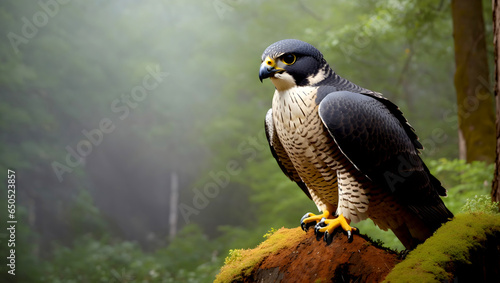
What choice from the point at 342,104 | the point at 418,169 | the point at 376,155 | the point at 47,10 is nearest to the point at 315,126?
the point at 342,104

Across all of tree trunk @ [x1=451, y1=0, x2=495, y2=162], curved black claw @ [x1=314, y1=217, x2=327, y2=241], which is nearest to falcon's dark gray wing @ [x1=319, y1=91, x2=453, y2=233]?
curved black claw @ [x1=314, y1=217, x2=327, y2=241]

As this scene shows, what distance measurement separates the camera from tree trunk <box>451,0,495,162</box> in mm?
4891

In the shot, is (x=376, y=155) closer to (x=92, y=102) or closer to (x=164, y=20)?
(x=92, y=102)

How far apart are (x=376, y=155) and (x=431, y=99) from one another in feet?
37.6

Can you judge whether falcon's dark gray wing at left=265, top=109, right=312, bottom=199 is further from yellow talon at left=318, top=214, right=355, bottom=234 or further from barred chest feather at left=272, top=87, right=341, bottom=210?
yellow talon at left=318, top=214, right=355, bottom=234

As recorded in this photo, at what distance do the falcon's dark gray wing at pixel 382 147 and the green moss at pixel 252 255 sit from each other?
67 centimetres

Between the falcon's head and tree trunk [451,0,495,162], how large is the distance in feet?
12.2

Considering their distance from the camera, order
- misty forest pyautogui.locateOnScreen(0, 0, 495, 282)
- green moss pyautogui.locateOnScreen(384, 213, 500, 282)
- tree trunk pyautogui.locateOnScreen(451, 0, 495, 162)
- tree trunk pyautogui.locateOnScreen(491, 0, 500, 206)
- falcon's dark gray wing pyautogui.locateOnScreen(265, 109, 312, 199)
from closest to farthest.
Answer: green moss pyautogui.locateOnScreen(384, 213, 500, 282), falcon's dark gray wing pyautogui.locateOnScreen(265, 109, 312, 199), tree trunk pyautogui.locateOnScreen(491, 0, 500, 206), tree trunk pyautogui.locateOnScreen(451, 0, 495, 162), misty forest pyautogui.locateOnScreen(0, 0, 495, 282)

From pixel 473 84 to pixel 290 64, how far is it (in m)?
3.97

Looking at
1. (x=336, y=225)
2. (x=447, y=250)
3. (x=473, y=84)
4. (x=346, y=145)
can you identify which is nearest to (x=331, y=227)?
(x=336, y=225)

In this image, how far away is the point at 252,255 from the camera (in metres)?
2.54

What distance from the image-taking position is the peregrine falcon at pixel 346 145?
6.88 feet

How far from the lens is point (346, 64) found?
8047 millimetres

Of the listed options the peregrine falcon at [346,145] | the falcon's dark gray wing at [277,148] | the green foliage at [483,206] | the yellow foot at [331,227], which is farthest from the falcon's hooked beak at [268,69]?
the green foliage at [483,206]
